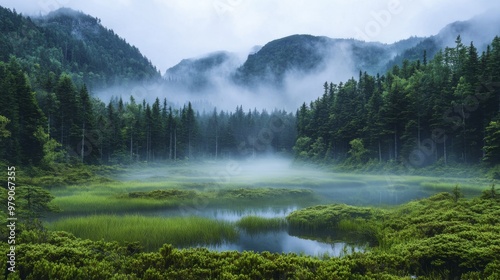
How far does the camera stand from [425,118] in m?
63.6

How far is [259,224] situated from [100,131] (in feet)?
220

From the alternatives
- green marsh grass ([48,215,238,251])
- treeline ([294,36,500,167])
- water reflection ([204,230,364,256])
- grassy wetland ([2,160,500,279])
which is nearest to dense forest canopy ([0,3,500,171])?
treeline ([294,36,500,167])

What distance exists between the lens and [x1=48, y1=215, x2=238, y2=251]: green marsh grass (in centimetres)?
1403

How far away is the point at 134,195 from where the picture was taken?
28375mm

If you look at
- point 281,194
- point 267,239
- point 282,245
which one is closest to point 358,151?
point 281,194

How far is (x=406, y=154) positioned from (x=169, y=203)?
172ft

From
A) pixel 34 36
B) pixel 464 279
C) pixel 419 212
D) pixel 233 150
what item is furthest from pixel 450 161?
pixel 34 36

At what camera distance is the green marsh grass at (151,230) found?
46.0ft

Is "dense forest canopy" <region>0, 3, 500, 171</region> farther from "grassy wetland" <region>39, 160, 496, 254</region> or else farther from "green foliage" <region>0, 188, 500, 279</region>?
"green foliage" <region>0, 188, 500, 279</region>

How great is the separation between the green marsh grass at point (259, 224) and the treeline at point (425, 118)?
41360 millimetres

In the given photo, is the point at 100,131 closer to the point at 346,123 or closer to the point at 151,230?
the point at 346,123

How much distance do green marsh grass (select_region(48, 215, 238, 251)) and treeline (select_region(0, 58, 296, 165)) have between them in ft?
83.3

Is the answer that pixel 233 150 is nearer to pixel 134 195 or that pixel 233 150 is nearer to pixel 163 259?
pixel 134 195

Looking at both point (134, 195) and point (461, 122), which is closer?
point (134, 195)
